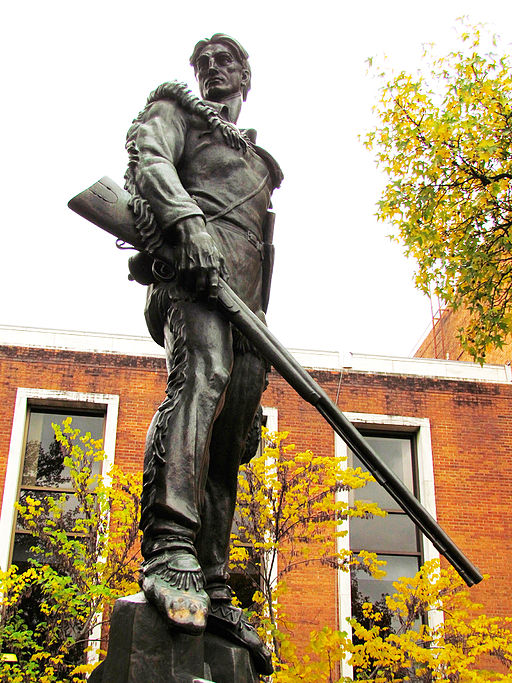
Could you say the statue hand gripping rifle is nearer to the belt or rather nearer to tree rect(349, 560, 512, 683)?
the belt

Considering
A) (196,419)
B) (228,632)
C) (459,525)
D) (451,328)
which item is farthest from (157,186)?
(451,328)

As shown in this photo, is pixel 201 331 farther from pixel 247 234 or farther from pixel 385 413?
pixel 385 413

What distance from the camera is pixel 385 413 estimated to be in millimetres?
19984

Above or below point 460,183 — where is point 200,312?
below

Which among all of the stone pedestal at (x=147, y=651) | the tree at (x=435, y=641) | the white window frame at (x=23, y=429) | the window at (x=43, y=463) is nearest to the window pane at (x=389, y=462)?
the tree at (x=435, y=641)

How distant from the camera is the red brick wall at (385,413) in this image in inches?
718

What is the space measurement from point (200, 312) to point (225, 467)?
0.80 meters

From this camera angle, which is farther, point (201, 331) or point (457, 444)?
point (457, 444)

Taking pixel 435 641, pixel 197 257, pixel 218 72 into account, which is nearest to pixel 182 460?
pixel 197 257

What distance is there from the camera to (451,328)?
3212 cm

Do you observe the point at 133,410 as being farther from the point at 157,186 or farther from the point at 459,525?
the point at 157,186

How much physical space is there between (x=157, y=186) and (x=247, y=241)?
0.59 m

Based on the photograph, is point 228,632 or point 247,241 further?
point 247,241

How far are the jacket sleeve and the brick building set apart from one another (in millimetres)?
14525
